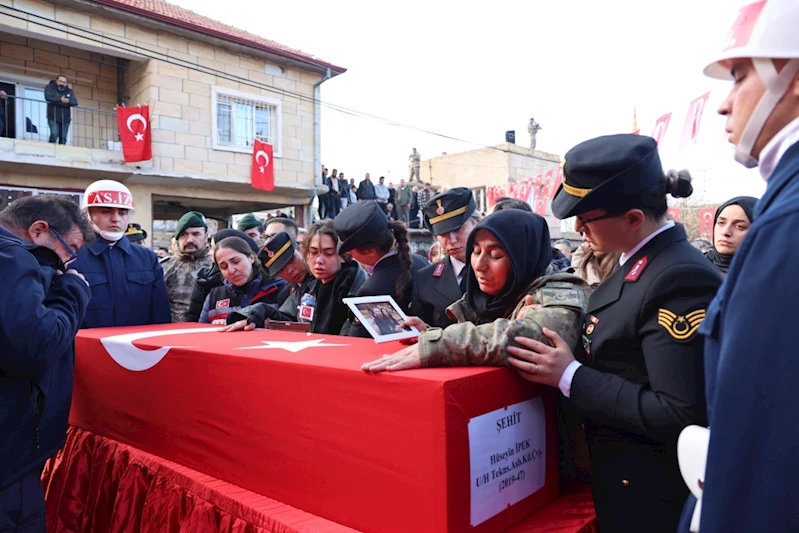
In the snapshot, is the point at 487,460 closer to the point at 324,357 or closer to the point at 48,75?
the point at 324,357

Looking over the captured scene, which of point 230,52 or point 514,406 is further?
point 230,52

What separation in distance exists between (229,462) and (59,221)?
3.84 ft

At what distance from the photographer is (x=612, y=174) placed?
122cm

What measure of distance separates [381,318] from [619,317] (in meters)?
0.78

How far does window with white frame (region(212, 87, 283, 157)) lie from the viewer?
13133 millimetres

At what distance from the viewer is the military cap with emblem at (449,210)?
2857mm

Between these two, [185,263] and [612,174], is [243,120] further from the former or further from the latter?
[612,174]

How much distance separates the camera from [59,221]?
2.03 meters

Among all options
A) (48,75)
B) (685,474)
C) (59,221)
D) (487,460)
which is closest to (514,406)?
(487,460)

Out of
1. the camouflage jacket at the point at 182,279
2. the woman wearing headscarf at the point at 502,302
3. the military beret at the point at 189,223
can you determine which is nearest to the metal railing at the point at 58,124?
the military beret at the point at 189,223

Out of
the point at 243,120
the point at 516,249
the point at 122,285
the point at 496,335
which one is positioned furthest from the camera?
the point at 243,120

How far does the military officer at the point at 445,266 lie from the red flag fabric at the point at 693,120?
388 centimetres

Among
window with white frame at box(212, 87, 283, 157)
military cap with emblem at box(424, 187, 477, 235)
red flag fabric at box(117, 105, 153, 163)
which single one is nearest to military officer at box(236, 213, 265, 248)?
military cap with emblem at box(424, 187, 477, 235)

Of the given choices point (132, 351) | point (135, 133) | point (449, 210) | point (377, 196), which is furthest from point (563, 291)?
point (377, 196)
